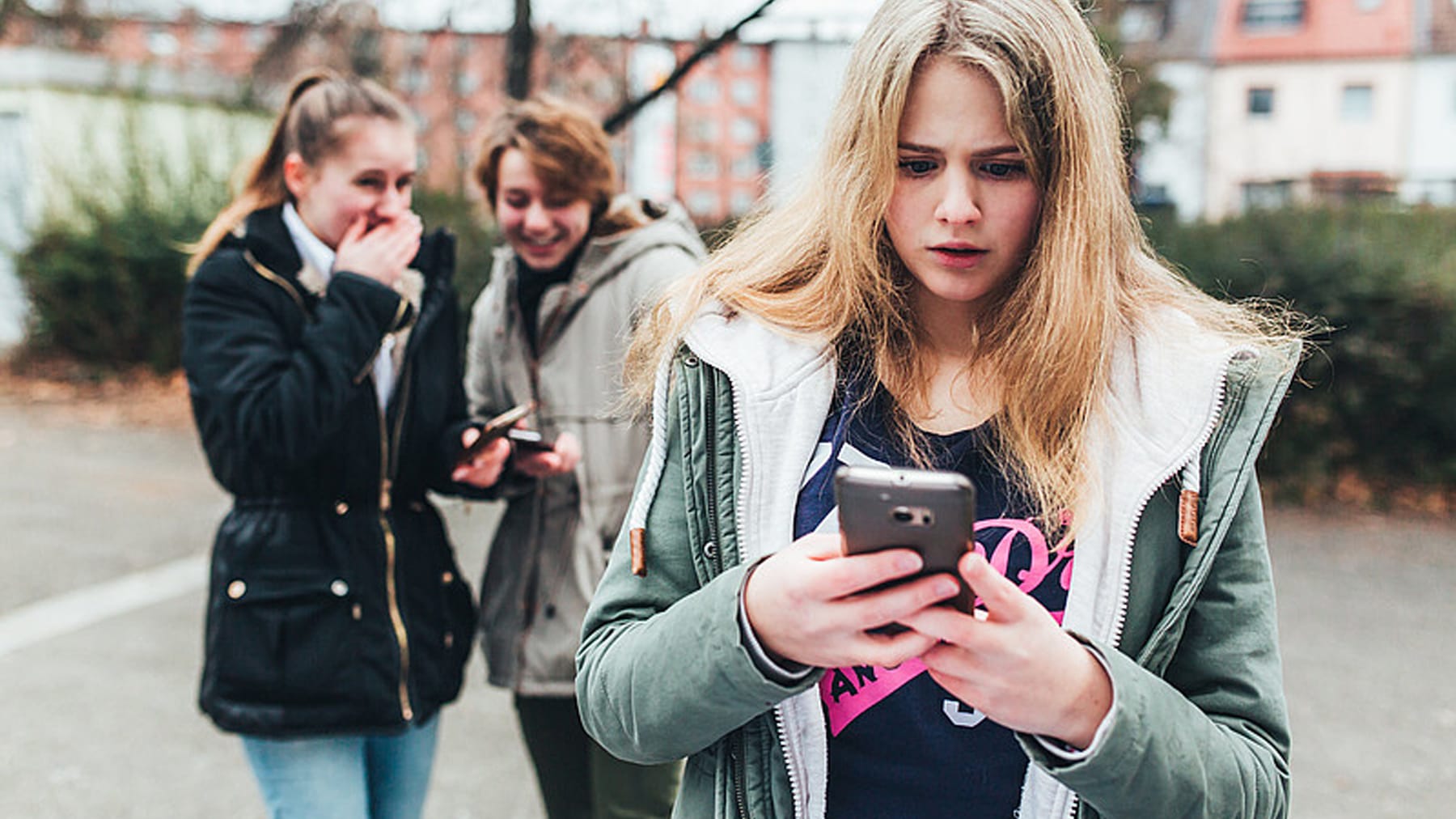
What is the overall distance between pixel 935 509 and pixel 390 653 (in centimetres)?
180

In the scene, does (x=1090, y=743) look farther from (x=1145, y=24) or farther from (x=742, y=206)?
(x=1145, y=24)

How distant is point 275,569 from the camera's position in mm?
2461

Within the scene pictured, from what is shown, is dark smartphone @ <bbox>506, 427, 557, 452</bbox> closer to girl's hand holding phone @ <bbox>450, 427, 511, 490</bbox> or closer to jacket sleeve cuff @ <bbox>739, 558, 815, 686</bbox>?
girl's hand holding phone @ <bbox>450, 427, 511, 490</bbox>

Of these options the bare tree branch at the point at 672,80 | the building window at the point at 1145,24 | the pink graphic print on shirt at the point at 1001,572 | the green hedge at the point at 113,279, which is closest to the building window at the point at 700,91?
the building window at the point at 1145,24

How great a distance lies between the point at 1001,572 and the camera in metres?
1.35

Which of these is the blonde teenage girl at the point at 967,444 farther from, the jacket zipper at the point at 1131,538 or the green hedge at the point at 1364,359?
the green hedge at the point at 1364,359

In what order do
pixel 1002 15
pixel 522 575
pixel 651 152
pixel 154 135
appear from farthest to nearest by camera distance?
pixel 651 152, pixel 154 135, pixel 522 575, pixel 1002 15

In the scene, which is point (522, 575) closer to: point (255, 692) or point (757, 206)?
point (255, 692)

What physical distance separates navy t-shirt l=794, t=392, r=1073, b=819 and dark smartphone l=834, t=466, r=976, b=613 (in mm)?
347

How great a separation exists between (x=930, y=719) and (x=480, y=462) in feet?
5.16

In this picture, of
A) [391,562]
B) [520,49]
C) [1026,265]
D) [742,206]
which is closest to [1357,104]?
[742,206]

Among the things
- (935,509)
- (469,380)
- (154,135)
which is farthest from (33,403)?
(935,509)

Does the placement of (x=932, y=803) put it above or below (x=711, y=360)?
below

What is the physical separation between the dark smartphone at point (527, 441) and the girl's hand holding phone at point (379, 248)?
1.35 feet
